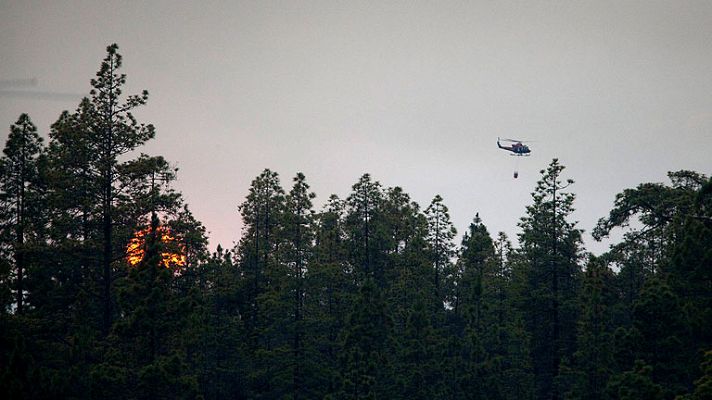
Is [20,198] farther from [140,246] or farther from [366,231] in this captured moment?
[366,231]

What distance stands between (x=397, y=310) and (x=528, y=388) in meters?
10.8

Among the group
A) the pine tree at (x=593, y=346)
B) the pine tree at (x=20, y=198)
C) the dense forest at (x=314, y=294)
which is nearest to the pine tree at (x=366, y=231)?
the dense forest at (x=314, y=294)

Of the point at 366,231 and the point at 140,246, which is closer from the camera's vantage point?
the point at 140,246

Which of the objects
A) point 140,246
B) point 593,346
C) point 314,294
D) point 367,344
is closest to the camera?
point 140,246

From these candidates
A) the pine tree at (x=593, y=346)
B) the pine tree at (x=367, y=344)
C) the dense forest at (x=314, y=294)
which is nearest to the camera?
the dense forest at (x=314, y=294)

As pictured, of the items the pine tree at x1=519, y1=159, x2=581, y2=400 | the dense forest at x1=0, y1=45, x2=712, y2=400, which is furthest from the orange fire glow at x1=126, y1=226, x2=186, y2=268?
the pine tree at x1=519, y1=159, x2=581, y2=400

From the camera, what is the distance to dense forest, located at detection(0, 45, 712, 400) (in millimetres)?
43156

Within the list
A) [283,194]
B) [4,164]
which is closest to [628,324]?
[283,194]

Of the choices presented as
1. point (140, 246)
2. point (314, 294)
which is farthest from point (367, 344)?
point (140, 246)

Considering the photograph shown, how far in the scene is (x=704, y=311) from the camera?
4291cm

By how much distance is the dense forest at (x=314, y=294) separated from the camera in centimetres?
4316

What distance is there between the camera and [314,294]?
6456 cm

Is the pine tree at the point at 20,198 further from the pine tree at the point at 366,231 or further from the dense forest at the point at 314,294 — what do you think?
the pine tree at the point at 366,231

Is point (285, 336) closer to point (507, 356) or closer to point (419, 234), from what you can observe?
point (419, 234)
